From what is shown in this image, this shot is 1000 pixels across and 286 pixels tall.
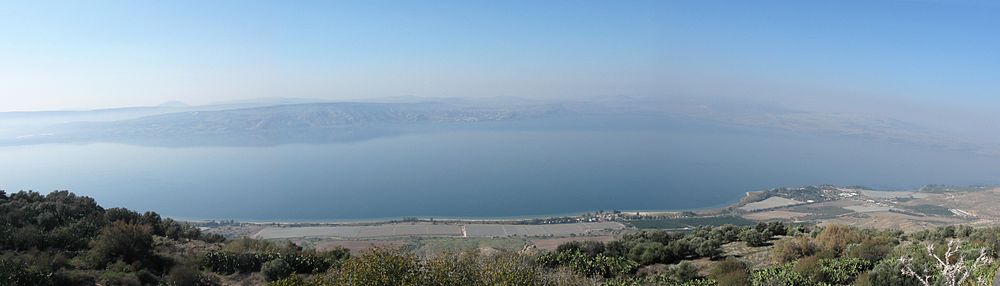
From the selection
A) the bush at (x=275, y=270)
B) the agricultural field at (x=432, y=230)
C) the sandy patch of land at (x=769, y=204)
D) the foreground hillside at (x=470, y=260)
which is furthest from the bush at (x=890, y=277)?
the sandy patch of land at (x=769, y=204)

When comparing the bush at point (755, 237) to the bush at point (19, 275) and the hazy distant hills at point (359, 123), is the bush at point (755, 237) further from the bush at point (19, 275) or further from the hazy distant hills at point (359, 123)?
the hazy distant hills at point (359, 123)

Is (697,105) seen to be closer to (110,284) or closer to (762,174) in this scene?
(762,174)

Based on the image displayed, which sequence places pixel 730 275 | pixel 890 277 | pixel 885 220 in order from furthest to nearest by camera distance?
pixel 885 220 → pixel 730 275 → pixel 890 277

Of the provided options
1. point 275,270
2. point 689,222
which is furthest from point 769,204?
point 275,270

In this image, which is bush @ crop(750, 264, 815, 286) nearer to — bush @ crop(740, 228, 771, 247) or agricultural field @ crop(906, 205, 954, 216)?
bush @ crop(740, 228, 771, 247)

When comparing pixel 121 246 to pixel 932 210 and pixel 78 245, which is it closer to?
pixel 78 245

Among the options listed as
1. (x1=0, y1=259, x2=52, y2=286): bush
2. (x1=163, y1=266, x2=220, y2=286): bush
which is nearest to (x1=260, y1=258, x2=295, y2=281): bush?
(x1=163, y1=266, x2=220, y2=286): bush
